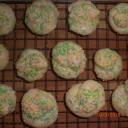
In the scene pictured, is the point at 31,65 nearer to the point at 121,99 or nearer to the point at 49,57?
the point at 49,57

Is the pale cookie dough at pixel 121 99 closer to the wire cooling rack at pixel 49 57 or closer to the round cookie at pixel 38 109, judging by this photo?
the wire cooling rack at pixel 49 57

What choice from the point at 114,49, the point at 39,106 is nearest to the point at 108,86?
the point at 114,49

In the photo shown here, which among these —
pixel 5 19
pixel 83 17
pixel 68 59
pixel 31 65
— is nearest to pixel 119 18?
pixel 83 17

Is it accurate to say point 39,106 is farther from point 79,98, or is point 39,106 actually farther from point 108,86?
point 108,86

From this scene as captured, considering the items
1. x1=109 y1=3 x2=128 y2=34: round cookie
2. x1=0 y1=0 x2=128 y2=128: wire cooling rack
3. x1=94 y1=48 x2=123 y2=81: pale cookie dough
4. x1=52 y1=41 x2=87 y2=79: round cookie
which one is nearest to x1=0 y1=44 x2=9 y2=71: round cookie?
x1=0 y1=0 x2=128 y2=128: wire cooling rack

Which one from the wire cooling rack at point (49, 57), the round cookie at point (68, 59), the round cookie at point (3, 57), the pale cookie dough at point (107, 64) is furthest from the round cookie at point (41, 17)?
the pale cookie dough at point (107, 64)

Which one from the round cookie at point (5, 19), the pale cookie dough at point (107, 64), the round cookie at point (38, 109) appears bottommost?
the round cookie at point (38, 109)
